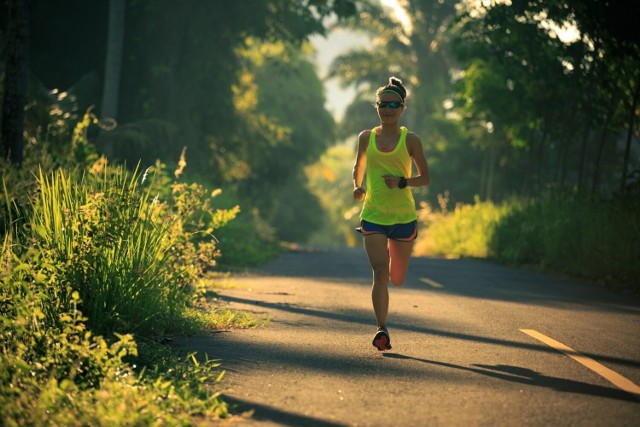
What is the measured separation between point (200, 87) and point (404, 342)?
20.8 meters

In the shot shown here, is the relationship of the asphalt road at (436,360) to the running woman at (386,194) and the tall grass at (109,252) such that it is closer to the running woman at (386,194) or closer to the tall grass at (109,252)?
the tall grass at (109,252)

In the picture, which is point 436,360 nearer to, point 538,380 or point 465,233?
point 538,380

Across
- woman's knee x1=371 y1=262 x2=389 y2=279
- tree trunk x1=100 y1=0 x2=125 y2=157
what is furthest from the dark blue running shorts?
tree trunk x1=100 y1=0 x2=125 y2=157

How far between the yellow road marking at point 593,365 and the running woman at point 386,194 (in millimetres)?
1495

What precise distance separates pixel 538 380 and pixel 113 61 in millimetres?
19523

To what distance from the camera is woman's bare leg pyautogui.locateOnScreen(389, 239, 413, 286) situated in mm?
8320

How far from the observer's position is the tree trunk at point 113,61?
2438cm

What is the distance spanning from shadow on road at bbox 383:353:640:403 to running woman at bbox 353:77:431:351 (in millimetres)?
851

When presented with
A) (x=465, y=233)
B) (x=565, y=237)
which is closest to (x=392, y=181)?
(x=565, y=237)

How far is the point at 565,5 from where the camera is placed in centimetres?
2148

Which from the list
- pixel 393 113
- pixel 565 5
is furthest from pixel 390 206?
pixel 565 5

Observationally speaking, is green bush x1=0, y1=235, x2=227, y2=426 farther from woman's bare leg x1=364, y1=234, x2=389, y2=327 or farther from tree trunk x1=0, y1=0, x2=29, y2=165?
tree trunk x1=0, y1=0, x2=29, y2=165

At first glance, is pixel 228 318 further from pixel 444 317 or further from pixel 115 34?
pixel 115 34

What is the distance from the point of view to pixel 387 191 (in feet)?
26.8
